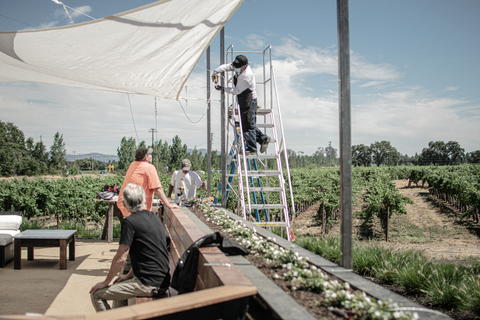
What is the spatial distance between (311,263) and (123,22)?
321cm

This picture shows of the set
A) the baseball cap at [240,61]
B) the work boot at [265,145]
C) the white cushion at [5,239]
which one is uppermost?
the baseball cap at [240,61]

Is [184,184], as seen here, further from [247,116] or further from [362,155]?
[362,155]

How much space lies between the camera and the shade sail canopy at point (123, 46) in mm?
3517

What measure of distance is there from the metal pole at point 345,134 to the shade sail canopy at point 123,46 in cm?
162

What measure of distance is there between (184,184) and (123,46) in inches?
124

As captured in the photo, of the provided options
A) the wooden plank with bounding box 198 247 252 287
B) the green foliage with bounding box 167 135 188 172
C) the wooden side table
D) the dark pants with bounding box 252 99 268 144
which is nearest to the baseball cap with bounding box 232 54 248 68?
the dark pants with bounding box 252 99 268 144

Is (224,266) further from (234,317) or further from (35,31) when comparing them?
(35,31)

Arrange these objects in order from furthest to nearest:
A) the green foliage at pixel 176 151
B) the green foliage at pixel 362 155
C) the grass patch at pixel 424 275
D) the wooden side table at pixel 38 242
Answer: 1. the green foliage at pixel 362 155
2. the green foliage at pixel 176 151
3. the wooden side table at pixel 38 242
4. the grass patch at pixel 424 275

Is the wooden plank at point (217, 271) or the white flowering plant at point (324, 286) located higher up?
the wooden plank at point (217, 271)

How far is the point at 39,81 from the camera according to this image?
5.63 m

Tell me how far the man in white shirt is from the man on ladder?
1386 mm

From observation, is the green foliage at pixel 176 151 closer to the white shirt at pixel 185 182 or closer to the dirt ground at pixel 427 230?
the dirt ground at pixel 427 230

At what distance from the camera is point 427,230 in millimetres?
13688

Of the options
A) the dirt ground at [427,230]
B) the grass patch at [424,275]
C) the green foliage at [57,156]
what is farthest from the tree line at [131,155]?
the grass patch at [424,275]
